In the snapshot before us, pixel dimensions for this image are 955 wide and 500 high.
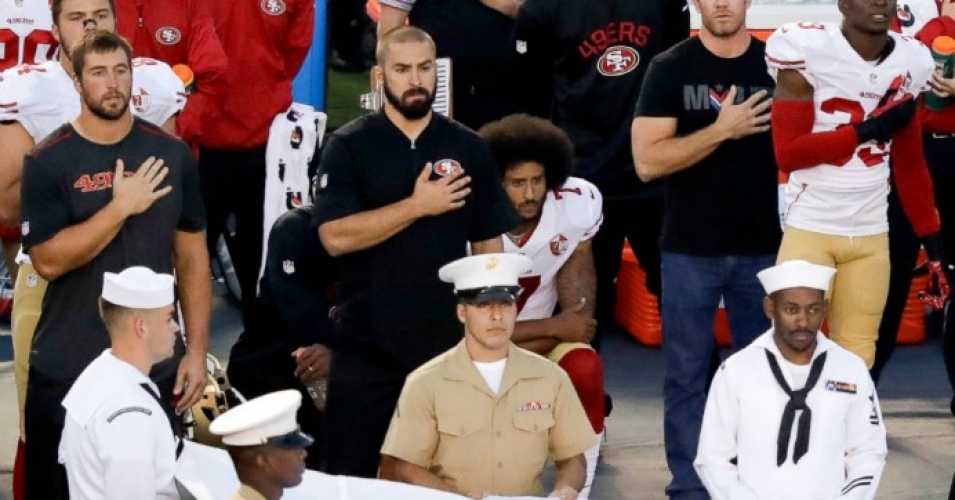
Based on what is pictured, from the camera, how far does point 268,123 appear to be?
30.6 feet

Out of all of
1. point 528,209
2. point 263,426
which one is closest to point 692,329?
point 528,209

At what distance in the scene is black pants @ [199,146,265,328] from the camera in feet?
30.5

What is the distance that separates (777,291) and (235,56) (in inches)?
133

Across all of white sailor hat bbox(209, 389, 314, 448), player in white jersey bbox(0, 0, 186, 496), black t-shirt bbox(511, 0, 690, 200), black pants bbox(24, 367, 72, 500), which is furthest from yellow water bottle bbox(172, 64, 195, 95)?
white sailor hat bbox(209, 389, 314, 448)

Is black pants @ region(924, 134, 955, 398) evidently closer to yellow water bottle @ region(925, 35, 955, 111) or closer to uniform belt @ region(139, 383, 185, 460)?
yellow water bottle @ region(925, 35, 955, 111)

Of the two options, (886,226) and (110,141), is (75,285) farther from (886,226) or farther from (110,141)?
(886,226)

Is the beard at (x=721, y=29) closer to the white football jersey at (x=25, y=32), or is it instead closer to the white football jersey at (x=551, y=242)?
the white football jersey at (x=551, y=242)

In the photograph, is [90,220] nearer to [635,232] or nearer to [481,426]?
[481,426]

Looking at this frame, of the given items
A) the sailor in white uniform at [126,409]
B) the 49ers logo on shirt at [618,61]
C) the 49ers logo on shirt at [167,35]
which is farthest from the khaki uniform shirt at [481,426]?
the 49ers logo on shirt at [167,35]

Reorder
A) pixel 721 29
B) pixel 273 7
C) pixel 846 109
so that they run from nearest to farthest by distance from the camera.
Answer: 1. pixel 846 109
2. pixel 721 29
3. pixel 273 7

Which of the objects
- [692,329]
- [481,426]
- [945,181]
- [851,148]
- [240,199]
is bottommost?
[481,426]

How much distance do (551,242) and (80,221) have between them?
1.95 metres

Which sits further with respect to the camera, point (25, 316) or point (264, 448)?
point (25, 316)

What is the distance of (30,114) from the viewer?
7.33 metres
